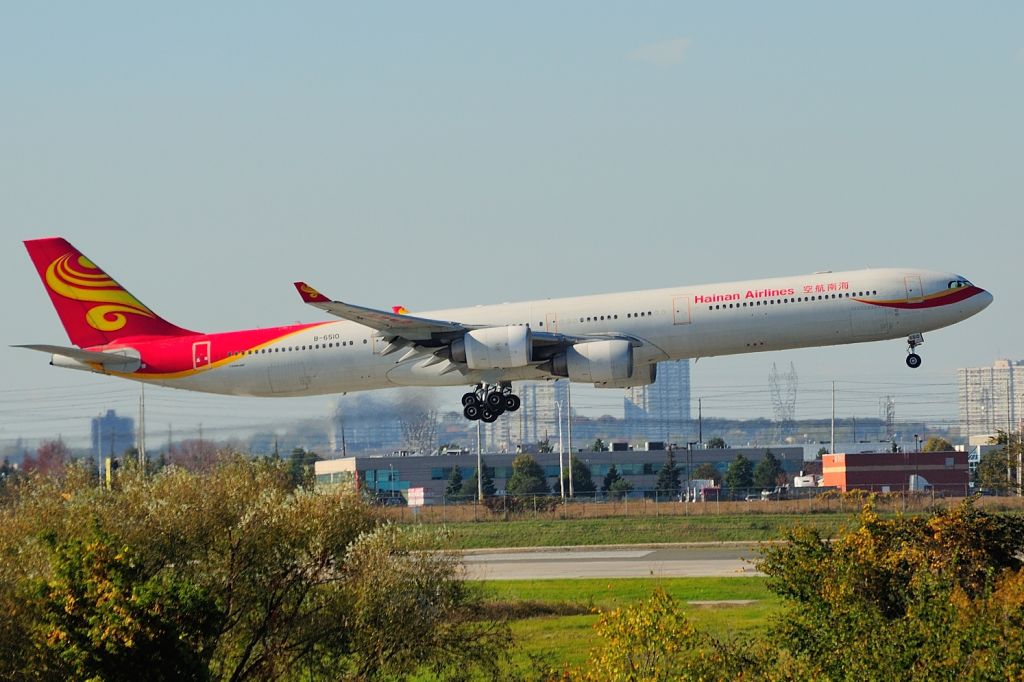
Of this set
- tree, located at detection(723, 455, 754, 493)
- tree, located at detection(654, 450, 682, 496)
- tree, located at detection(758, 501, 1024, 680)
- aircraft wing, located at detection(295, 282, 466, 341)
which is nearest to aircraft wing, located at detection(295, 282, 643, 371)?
aircraft wing, located at detection(295, 282, 466, 341)

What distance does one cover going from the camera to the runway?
215 feet

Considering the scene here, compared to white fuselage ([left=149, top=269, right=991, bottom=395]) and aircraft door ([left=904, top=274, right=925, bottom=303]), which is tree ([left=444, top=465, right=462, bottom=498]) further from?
aircraft door ([left=904, top=274, right=925, bottom=303])

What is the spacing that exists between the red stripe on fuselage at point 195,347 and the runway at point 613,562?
13.3 m

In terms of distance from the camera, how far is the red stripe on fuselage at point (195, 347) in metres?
Result: 61.4

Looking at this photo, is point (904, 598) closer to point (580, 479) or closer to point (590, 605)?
point (590, 605)

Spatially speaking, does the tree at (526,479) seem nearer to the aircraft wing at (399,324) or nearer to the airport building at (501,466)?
the airport building at (501,466)

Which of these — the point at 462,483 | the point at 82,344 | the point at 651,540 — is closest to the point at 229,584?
the point at 82,344

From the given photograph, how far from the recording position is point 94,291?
66188mm

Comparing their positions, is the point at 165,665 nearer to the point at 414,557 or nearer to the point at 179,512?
the point at 179,512

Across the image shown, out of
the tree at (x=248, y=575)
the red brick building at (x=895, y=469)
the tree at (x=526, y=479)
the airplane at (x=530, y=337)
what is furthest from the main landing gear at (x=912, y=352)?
the tree at (x=526, y=479)

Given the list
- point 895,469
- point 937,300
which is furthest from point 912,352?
point 895,469

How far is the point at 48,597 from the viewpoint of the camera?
30.6 meters

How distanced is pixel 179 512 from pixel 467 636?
838 centimetres

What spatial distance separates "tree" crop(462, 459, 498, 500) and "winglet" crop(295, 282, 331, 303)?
100268mm
